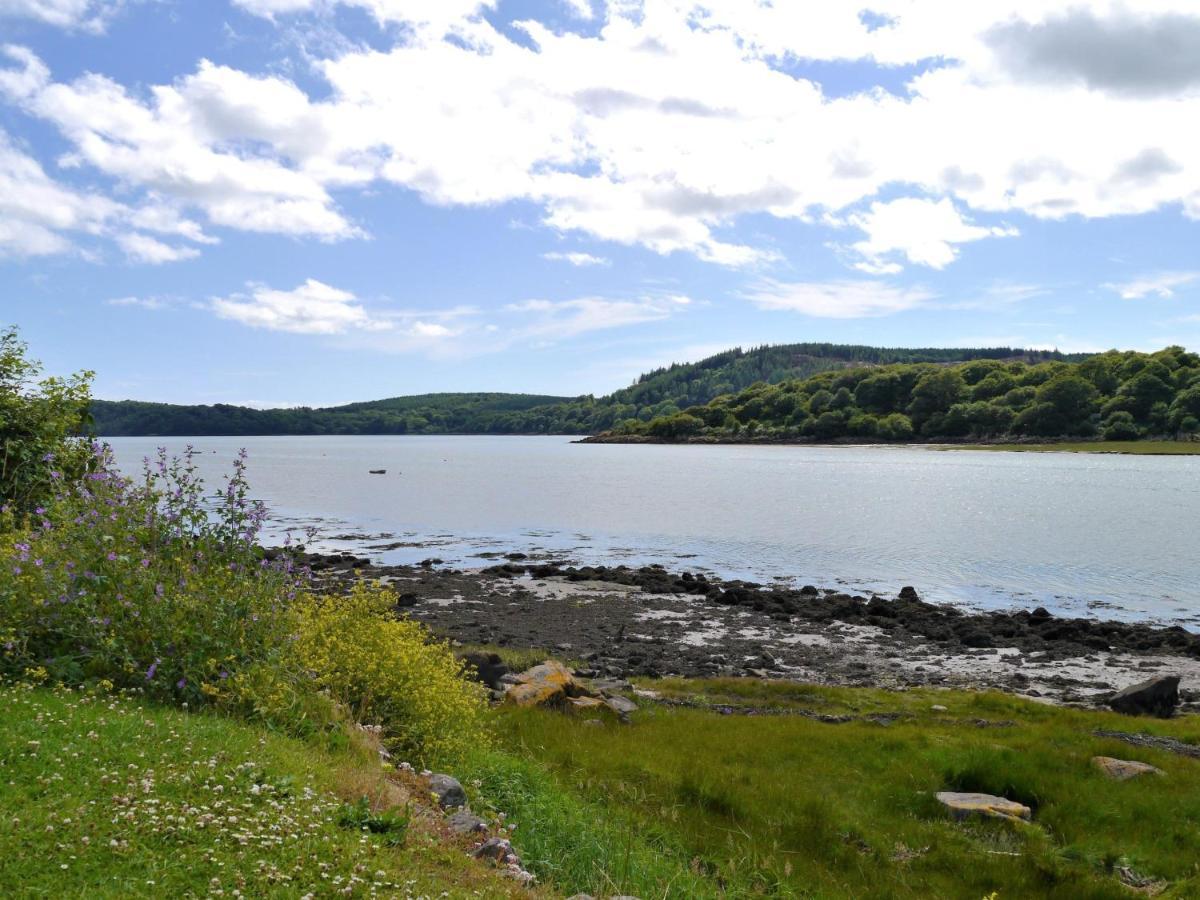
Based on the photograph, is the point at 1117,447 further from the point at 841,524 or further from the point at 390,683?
the point at 390,683

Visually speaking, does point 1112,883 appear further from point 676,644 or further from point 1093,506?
point 1093,506

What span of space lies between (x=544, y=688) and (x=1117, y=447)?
179808 millimetres

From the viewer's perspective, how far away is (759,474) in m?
123

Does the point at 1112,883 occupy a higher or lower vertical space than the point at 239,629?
lower

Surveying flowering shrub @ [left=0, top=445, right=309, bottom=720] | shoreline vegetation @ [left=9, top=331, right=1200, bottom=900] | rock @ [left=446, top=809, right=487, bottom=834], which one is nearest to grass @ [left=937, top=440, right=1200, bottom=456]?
shoreline vegetation @ [left=9, top=331, right=1200, bottom=900]

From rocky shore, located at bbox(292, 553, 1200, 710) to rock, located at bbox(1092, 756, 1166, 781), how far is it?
9.55 metres

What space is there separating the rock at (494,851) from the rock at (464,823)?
38cm

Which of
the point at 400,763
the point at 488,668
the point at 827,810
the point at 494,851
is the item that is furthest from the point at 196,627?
the point at 488,668

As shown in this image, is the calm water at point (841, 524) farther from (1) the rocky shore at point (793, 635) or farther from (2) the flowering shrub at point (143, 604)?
(2) the flowering shrub at point (143, 604)

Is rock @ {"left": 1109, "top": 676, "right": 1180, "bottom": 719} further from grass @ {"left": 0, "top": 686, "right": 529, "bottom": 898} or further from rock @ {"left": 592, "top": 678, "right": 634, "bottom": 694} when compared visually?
grass @ {"left": 0, "top": 686, "right": 529, "bottom": 898}

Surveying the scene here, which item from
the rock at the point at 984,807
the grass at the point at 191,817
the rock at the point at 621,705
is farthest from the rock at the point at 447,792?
the rock at the point at 621,705

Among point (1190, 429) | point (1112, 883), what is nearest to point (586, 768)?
point (1112, 883)

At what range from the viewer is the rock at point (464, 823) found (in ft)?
26.6

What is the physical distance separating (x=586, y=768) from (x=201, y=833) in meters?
8.09
